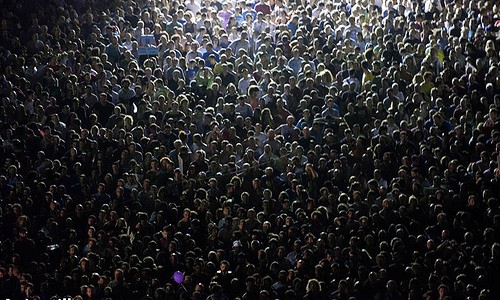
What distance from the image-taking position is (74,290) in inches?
826

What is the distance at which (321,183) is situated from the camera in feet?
74.2

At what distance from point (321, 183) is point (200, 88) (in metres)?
3.82

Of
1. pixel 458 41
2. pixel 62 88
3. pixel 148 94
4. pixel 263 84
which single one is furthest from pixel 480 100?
pixel 62 88

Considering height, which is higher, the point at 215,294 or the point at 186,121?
the point at 186,121

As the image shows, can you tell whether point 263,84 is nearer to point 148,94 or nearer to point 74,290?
point 148,94

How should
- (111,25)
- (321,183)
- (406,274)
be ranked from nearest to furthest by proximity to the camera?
(406,274) < (321,183) < (111,25)

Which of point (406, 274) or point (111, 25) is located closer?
point (406, 274)

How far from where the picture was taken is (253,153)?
23141mm

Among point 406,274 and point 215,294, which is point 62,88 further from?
point 406,274

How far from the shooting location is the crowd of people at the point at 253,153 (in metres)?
20.9

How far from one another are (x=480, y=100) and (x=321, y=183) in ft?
11.7

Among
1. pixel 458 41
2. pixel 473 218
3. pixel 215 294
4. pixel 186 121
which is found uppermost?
pixel 458 41

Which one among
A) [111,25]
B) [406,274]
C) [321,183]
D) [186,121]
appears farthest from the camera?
[111,25]

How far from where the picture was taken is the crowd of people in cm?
2089
